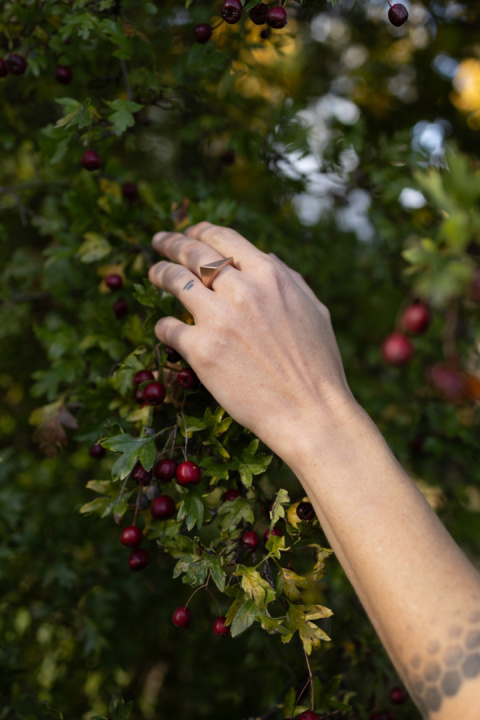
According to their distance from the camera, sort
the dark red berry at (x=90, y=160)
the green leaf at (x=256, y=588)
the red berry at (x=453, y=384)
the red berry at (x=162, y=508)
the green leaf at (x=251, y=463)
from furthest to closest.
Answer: the dark red berry at (x=90, y=160)
the red berry at (x=162, y=508)
the green leaf at (x=251, y=463)
the green leaf at (x=256, y=588)
the red berry at (x=453, y=384)

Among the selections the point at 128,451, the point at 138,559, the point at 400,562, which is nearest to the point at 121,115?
the point at 128,451

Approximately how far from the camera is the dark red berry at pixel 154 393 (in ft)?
5.04

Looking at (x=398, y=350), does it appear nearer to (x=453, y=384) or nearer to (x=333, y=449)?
(x=453, y=384)

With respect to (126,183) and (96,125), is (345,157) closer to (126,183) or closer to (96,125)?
(126,183)

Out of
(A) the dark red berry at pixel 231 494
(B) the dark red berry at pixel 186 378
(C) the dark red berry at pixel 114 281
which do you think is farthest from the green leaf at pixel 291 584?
(C) the dark red berry at pixel 114 281

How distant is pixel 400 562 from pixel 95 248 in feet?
5.18

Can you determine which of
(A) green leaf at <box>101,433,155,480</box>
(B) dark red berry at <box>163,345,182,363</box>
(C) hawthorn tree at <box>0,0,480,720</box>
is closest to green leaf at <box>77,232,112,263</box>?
(C) hawthorn tree at <box>0,0,480,720</box>

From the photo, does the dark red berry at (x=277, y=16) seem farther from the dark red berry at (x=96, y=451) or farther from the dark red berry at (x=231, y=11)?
the dark red berry at (x=96, y=451)

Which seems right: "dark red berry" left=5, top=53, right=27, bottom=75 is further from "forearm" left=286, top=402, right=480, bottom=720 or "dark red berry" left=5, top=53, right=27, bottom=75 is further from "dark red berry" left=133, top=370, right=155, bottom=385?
"forearm" left=286, top=402, right=480, bottom=720

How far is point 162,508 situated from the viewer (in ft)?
5.00

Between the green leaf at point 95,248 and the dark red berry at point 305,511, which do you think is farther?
the green leaf at point 95,248

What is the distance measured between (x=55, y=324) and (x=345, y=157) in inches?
66.0

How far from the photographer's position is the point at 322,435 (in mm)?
1283

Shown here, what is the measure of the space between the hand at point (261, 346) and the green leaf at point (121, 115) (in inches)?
21.2
